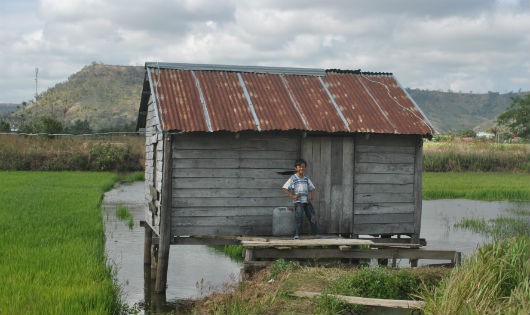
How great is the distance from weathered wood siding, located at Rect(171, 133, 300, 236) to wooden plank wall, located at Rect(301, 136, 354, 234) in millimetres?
430

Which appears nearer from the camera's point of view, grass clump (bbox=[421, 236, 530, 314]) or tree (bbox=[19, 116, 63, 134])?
grass clump (bbox=[421, 236, 530, 314])

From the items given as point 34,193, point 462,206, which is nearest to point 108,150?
point 34,193

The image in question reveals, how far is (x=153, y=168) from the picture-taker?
43.9ft

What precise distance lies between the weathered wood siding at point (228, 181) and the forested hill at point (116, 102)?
2364 inches

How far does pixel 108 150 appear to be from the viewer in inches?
1650

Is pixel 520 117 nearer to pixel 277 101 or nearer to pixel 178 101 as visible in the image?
pixel 277 101

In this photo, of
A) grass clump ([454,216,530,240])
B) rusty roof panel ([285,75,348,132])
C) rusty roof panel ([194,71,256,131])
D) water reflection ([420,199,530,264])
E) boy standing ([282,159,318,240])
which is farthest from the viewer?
grass clump ([454,216,530,240])

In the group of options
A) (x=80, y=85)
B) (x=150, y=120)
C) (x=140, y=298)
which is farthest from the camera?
(x=80, y=85)

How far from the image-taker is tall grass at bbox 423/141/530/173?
4241 cm

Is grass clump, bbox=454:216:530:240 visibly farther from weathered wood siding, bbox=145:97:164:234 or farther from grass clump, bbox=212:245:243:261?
weathered wood siding, bbox=145:97:164:234

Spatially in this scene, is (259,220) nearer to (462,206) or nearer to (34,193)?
(34,193)

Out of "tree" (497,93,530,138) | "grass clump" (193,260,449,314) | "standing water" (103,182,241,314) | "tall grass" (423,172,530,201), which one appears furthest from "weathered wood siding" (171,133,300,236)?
"tree" (497,93,530,138)

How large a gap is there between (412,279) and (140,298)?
4.65 meters

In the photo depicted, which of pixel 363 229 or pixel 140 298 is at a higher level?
pixel 363 229
